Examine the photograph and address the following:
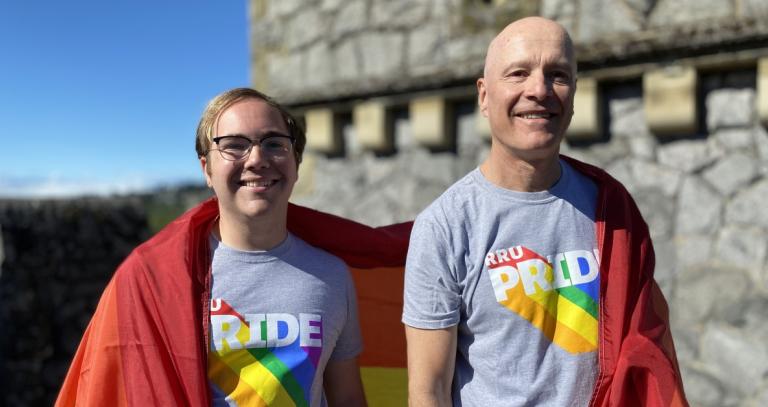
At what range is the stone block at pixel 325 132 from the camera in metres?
4.74

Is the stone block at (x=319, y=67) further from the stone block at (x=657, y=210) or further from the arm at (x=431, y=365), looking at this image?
the arm at (x=431, y=365)

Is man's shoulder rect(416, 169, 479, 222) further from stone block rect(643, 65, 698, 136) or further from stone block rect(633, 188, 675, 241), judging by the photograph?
stone block rect(633, 188, 675, 241)

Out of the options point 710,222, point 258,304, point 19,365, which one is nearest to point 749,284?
point 710,222

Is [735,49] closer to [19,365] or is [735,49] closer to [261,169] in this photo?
[261,169]

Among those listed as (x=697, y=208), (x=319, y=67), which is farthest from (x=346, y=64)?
(x=697, y=208)

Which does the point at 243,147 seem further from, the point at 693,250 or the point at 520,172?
the point at 693,250

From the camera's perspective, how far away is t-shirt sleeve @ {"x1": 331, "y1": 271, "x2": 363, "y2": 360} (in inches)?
71.5

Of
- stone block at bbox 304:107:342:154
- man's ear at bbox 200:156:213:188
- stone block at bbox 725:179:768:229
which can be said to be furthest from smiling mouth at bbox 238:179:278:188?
stone block at bbox 304:107:342:154

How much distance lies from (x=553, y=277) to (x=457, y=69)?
2608 mm

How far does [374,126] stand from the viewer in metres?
4.48

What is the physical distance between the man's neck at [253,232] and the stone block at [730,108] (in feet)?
8.01

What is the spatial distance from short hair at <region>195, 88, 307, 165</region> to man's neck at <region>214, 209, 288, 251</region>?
7.1 inches

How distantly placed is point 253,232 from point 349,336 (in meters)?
0.36

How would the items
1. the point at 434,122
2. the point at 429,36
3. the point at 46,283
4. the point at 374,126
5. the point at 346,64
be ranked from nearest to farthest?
1. the point at 434,122
2. the point at 429,36
3. the point at 374,126
4. the point at 346,64
5. the point at 46,283
